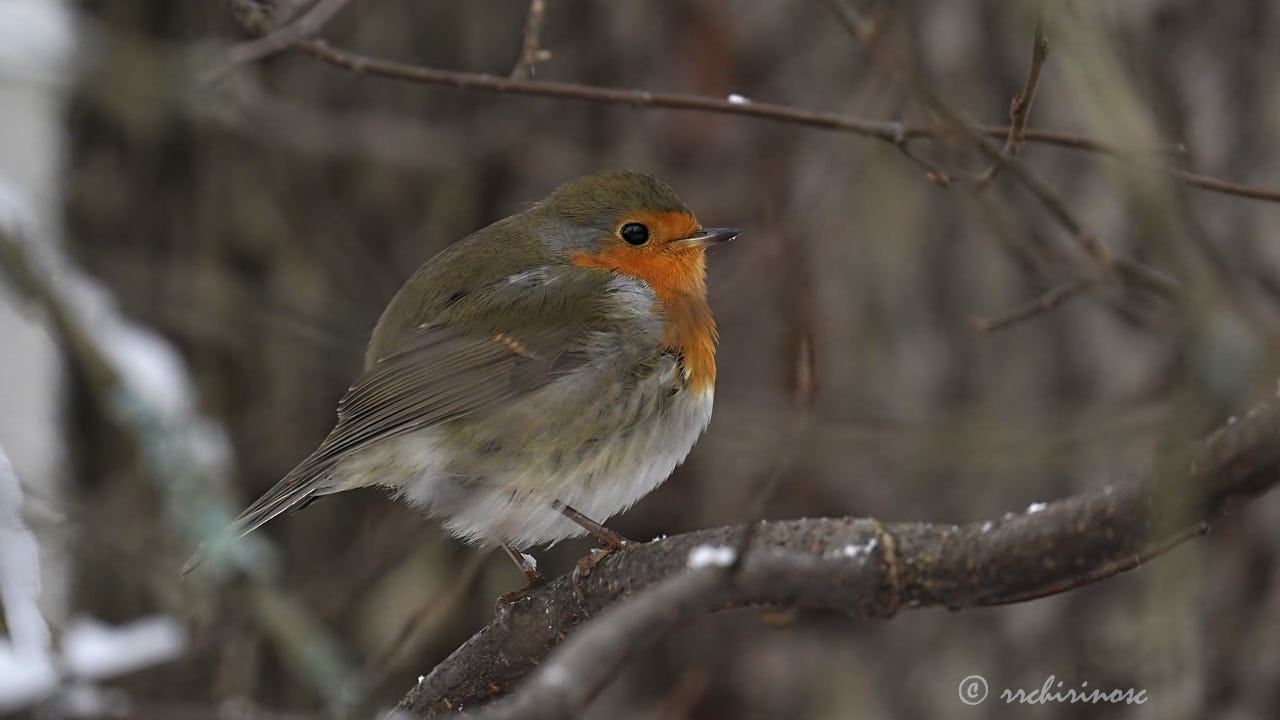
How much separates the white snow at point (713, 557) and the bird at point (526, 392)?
65 centimetres

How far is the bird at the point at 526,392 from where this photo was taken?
2650mm

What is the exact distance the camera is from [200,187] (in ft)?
13.2

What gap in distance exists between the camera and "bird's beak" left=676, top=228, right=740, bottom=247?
2.96 metres

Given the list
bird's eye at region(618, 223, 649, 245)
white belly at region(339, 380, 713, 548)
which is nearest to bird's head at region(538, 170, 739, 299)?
bird's eye at region(618, 223, 649, 245)

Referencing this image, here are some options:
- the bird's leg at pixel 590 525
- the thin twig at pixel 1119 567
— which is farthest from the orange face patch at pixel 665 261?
the thin twig at pixel 1119 567

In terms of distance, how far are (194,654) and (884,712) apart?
1.95 metres

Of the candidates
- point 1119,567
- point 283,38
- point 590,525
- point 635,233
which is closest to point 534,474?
point 590,525

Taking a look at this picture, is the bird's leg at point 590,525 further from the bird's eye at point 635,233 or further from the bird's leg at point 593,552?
the bird's eye at point 635,233

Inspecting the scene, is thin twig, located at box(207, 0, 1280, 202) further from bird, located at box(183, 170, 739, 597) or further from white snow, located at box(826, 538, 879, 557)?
white snow, located at box(826, 538, 879, 557)

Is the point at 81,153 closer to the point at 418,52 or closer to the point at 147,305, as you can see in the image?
the point at 147,305

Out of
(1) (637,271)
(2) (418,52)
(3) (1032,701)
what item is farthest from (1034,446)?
(2) (418,52)

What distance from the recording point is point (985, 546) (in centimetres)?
152

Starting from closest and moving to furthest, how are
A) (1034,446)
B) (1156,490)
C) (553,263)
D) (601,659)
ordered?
(601,659) → (1156,490) → (1034,446) → (553,263)

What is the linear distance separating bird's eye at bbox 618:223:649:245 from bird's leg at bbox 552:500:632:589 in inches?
27.3
